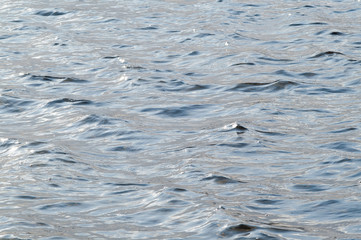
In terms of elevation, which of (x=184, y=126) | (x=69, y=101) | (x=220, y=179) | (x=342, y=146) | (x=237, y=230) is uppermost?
(x=237, y=230)

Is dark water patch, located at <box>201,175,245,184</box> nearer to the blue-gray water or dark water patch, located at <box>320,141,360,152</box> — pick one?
the blue-gray water

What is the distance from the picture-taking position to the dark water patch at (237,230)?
6.86 metres

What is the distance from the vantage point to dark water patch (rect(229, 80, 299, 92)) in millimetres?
12227

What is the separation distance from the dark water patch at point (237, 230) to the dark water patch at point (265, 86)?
546 centimetres

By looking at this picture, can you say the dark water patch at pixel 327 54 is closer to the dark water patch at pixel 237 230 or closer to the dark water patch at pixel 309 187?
the dark water patch at pixel 309 187

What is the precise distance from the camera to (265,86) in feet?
40.7

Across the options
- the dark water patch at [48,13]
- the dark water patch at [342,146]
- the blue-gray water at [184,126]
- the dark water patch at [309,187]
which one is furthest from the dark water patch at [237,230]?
the dark water patch at [48,13]

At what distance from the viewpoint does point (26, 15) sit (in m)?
20.0

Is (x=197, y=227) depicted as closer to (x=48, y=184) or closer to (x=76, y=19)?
(x=48, y=184)

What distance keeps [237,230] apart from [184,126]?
3827mm

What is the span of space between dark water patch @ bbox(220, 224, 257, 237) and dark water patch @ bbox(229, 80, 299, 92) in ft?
17.9

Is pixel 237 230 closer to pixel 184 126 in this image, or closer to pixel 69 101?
pixel 184 126

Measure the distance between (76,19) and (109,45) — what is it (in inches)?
135

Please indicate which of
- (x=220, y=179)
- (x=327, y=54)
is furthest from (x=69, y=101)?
(x=327, y=54)
